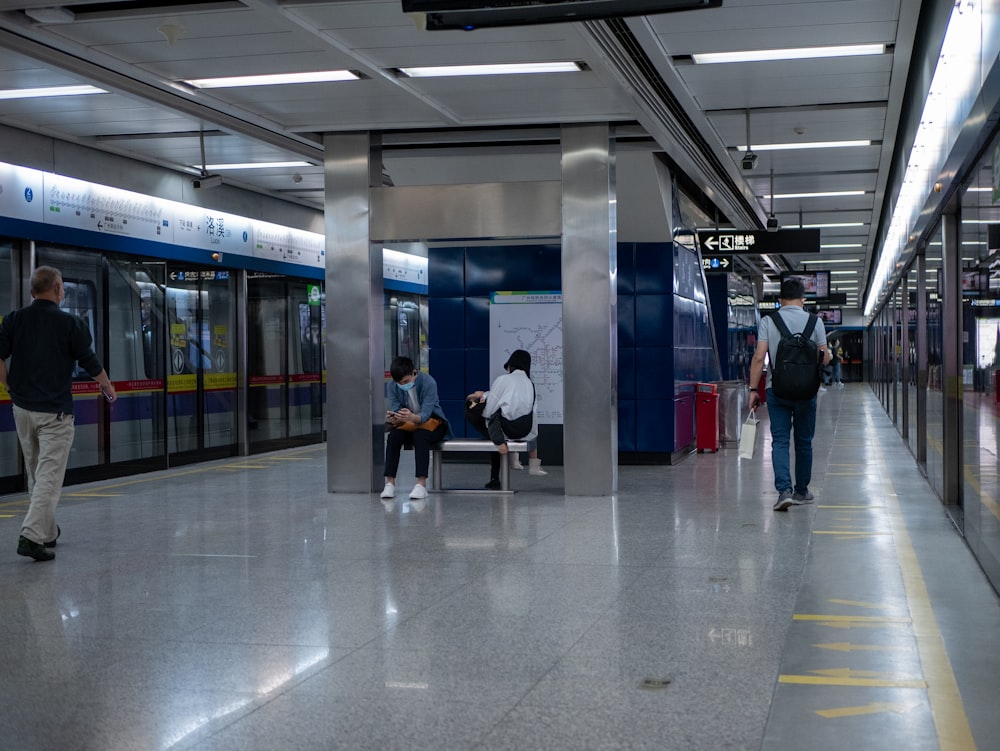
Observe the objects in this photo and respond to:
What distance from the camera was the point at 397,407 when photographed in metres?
10.1

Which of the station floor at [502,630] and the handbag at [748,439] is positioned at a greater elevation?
the handbag at [748,439]

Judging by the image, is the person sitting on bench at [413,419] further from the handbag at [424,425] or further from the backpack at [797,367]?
the backpack at [797,367]

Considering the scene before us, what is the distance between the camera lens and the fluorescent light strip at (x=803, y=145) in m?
12.2

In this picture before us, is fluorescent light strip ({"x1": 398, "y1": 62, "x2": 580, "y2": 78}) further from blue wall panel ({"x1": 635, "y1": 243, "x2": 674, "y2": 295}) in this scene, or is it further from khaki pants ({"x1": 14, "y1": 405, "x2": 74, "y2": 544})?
blue wall panel ({"x1": 635, "y1": 243, "x2": 674, "y2": 295})

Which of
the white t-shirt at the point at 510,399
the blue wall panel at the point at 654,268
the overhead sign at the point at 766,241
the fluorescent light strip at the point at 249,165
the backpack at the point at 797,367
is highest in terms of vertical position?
the fluorescent light strip at the point at 249,165

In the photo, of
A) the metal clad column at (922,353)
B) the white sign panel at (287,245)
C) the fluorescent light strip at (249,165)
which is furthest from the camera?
the white sign panel at (287,245)

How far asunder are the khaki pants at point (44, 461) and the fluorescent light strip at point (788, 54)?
17.1 ft

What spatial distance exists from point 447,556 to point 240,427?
8.90m

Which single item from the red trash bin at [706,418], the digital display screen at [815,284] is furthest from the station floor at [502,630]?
the digital display screen at [815,284]

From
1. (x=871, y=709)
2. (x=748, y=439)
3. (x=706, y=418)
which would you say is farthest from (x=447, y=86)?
(x=706, y=418)

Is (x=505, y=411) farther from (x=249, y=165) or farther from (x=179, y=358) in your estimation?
(x=179, y=358)

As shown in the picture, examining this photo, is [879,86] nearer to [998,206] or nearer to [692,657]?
[998,206]

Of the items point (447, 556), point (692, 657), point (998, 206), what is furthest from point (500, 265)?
point (692, 657)

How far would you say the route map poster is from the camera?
13023 millimetres
